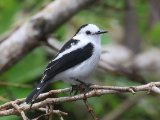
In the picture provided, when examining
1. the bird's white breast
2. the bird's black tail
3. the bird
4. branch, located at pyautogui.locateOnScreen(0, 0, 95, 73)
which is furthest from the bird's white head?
branch, located at pyautogui.locateOnScreen(0, 0, 95, 73)

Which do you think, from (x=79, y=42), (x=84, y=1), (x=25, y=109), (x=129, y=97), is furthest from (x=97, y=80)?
(x=25, y=109)

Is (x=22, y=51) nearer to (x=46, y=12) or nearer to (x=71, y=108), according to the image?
(x=46, y=12)

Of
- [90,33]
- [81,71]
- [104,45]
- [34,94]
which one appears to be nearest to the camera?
[34,94]

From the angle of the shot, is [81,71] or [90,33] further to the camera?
[90,33]

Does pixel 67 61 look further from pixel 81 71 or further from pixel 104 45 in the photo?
pixel 104 45

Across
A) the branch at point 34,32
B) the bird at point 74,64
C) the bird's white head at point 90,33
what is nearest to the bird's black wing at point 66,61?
the bird at point 74,64

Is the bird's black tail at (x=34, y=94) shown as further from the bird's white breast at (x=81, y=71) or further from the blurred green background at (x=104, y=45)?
the blurred green background at (x=104, y=45)

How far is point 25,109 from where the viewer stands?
A: 2.14m

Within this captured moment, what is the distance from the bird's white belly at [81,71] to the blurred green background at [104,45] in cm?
106

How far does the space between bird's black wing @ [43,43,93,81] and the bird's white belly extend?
3 centimetres

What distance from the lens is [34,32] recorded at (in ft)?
11.2

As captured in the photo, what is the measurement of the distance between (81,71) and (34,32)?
0.85 metres

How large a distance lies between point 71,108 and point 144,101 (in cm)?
54

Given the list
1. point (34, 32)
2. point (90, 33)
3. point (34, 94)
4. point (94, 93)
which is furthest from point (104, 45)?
point (94, 93)
